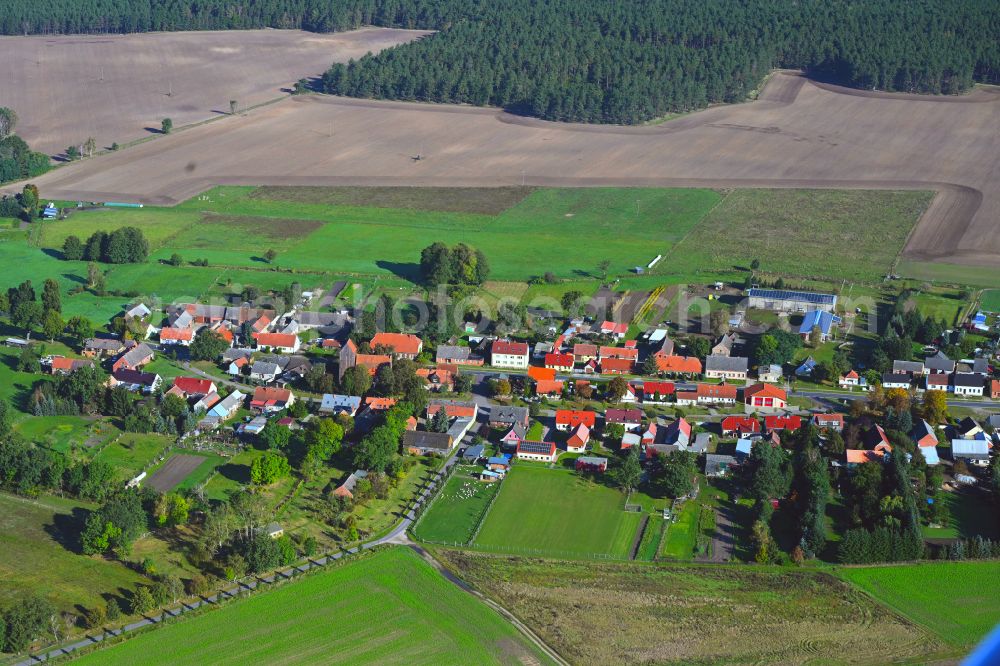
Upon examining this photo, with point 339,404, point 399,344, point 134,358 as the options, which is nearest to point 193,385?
point 134,358

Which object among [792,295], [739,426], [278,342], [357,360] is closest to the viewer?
[739,426]

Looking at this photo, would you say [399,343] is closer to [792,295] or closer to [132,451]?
[132,451]

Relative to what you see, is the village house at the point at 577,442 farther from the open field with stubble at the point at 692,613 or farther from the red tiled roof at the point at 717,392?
the open field with stubble at the point at 692,613

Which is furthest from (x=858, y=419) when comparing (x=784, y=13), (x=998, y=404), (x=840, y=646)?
(x=784, y=13)

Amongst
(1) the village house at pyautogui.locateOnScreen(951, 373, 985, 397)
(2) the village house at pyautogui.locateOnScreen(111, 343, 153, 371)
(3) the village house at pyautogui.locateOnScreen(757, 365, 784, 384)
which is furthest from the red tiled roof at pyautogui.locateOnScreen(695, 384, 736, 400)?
(2) the village house at pyautogui.locateOnScreen(111, 343, 153, 371)

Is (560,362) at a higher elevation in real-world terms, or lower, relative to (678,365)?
lower

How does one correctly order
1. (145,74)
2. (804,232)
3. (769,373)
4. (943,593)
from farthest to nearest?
(145,74), (804,232), (769,373), (943,593)
